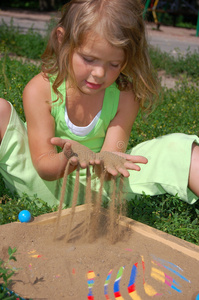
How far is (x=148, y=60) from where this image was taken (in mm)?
2402

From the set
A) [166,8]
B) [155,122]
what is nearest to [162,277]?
[155,122]

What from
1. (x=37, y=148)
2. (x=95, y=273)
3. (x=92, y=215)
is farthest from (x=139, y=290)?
(x=37, y=148)

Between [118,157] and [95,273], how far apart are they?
0.55 metres

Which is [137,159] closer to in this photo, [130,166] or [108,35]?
[130,166]

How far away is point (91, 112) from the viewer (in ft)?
8.21

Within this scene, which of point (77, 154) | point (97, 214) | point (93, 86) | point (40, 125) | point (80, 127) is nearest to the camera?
point (77, 154)

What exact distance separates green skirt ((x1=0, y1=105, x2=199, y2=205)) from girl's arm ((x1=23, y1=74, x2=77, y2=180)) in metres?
0.08

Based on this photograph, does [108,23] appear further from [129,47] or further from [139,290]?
[139,290]

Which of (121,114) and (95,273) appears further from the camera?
(121,114)

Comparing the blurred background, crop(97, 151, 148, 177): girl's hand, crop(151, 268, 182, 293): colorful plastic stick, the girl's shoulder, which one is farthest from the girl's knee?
the blurred background

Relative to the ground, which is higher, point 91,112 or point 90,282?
point 91,112

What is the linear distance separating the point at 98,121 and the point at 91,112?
0.23 feet

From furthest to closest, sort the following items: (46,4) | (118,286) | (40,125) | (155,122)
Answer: (46,4)
(155,122)
(40,125)
(118,286)

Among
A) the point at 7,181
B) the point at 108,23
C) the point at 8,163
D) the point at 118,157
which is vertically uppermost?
the point at 108,23
